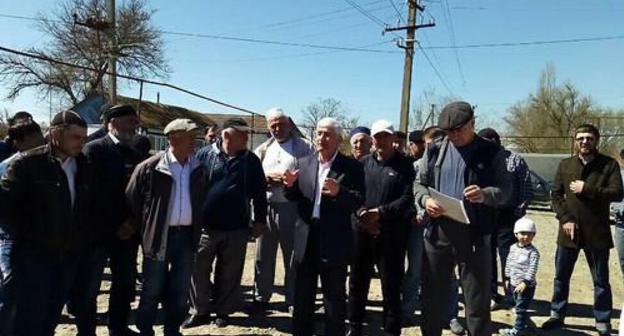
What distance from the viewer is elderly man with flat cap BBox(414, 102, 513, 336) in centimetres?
331

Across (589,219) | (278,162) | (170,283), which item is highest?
(278,162)

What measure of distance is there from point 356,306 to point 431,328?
0.75 m

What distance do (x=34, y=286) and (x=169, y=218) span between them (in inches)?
38.3

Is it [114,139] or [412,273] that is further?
[412,273]

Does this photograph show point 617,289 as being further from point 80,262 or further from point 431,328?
point 80,262

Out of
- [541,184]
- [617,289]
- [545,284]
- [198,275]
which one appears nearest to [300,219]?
[198,275]

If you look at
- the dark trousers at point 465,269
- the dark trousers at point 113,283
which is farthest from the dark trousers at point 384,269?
the dark trousers at point 113,283

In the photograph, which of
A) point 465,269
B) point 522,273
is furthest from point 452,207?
point 522,273

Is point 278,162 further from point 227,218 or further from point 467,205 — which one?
point 467,205

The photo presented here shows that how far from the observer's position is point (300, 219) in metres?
3.92

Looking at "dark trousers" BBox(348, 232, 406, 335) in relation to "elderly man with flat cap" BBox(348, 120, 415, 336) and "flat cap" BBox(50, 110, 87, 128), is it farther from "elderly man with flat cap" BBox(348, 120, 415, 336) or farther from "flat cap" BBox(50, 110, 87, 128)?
"flat cap" BBox(50, 110, 87, 128)

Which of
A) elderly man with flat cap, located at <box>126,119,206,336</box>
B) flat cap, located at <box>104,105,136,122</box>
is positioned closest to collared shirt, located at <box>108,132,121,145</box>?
flat cap, located at <box>104,105,136,122</box>

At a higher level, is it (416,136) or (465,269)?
(416,136)

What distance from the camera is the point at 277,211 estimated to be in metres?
4.91
